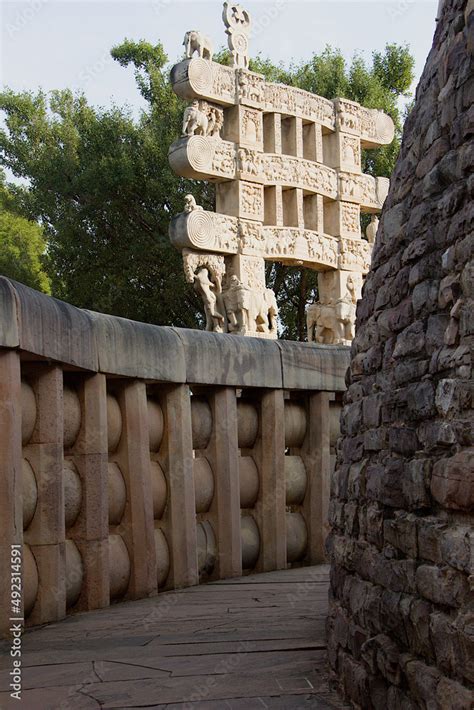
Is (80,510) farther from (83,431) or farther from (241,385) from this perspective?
(241,385)

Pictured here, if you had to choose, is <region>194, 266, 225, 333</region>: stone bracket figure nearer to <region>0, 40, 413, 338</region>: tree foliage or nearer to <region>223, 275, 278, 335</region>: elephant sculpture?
<region>223, 275, 278, 335</region>: elephant sculpture

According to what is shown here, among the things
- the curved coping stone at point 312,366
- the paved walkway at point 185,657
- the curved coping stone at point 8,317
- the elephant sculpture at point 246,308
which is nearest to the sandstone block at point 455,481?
the paved walkway at point 185,657

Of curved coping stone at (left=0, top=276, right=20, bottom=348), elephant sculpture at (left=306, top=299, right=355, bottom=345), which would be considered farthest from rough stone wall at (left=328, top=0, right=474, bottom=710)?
elephant sculpture at (left=306, top=299, right=355, bottom=345)

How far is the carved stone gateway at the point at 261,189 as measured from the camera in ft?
50.3

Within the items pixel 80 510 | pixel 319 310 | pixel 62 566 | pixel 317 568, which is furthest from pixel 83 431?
pixel 319 310

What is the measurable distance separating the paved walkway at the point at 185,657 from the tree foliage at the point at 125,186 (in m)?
21.5

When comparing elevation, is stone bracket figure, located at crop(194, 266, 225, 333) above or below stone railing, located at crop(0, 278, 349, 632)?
above

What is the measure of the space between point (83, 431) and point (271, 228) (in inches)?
384

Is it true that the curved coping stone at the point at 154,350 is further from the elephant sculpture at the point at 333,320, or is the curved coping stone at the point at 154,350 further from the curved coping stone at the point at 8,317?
the elephant sculpture at the point at 333,320

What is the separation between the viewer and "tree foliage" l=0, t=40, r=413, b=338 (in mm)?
28531

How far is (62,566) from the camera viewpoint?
21.1 ft

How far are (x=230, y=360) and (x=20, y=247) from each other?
22577 millimetres

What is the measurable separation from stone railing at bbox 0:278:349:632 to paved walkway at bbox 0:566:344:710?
1.31ft

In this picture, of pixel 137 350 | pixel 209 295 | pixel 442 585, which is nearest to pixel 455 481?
pixel 442 585
